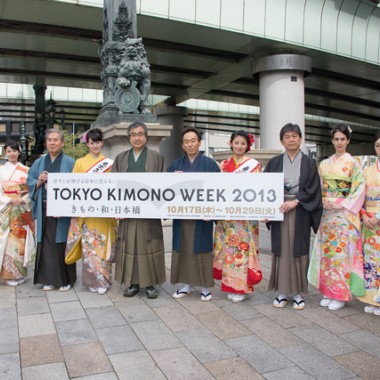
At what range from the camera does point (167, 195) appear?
4270mm

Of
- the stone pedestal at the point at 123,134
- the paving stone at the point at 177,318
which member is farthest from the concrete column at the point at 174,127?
the paving stone at the point at 177,318

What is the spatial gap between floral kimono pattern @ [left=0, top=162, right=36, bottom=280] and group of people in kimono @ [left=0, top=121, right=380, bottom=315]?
0.4 inches

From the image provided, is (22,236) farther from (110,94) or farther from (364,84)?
(364,84)

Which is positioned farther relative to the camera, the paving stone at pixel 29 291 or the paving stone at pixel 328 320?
the paving stone at pixel 29 291

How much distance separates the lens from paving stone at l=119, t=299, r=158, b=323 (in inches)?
149

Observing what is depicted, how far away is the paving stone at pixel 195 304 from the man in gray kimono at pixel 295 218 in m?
0.63

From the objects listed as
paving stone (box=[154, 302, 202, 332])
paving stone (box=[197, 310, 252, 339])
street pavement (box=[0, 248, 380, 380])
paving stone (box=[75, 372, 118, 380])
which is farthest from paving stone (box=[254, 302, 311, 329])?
paving stone (box=[75, 372, 118, 380])

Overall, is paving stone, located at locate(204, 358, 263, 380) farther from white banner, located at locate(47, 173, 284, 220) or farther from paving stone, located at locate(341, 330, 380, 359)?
white banner, located at locate(47, 173, 284, 220)

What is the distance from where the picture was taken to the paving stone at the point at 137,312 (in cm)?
379

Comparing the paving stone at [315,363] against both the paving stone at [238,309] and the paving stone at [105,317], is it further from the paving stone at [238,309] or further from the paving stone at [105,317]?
the paving stone at [105,317]

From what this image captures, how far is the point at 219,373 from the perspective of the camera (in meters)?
2.79

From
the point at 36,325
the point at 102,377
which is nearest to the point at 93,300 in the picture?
the point at 36,325

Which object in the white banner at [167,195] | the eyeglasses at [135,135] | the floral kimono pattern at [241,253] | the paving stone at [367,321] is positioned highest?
the eyeglasses at [135,135]

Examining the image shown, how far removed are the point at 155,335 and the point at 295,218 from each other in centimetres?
168
